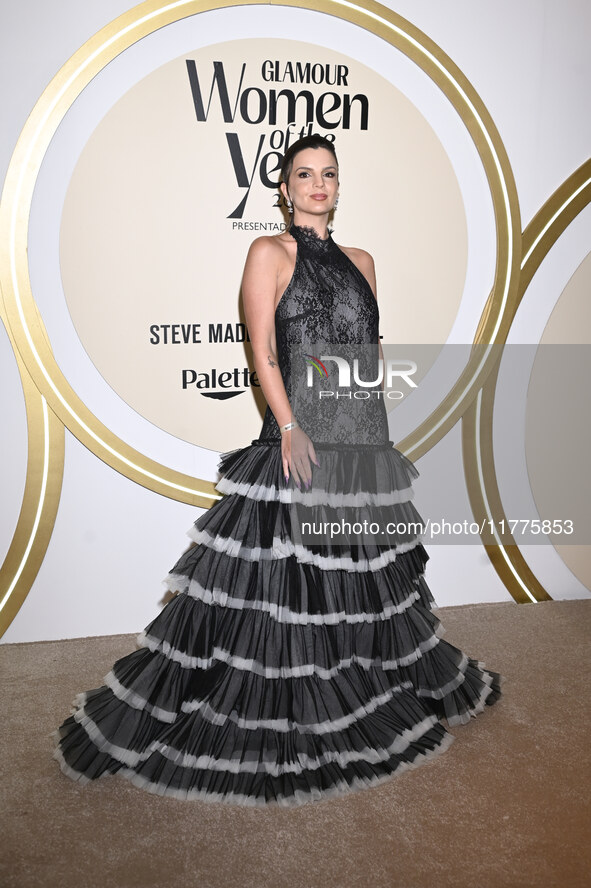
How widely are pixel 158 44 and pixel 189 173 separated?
1.42 feet

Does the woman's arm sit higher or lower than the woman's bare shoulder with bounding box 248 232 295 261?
lower

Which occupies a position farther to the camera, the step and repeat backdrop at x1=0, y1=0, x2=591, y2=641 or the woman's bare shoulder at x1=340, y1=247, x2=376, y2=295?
the step and repeat backdrop at x1=0, y1=0, x2=591, y2=641

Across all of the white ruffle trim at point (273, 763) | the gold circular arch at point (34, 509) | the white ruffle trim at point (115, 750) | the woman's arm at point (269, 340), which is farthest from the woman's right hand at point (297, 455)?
the gold circular arch at point (34, 509)

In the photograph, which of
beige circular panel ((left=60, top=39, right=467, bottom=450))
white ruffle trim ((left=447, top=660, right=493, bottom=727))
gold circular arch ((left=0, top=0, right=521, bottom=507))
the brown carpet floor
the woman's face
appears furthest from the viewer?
beige circular panel ((left=60, top=39, right=467, bottom=450))

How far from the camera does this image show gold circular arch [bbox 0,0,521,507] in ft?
8.65

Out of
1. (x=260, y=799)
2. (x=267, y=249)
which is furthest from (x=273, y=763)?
(x=267, y=249)

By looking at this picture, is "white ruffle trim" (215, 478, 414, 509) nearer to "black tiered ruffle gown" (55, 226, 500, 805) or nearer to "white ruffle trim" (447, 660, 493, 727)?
"black tiered ruffle gown" (55, 226, 500, 805)

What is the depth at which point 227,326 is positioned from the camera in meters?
2.91

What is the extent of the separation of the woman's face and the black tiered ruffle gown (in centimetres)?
9

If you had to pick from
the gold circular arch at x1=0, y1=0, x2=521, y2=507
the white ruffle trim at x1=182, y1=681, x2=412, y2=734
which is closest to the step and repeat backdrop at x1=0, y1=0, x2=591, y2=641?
the gold circular arch at x1=0, y1=0, x2=521, y2=507

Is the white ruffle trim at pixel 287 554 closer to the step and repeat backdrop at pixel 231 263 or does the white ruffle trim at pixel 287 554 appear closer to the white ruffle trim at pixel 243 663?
the white ruffle trim at pixel 243 663

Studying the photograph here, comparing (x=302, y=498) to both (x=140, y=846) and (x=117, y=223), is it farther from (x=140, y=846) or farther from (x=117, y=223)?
(x=117, y=223)

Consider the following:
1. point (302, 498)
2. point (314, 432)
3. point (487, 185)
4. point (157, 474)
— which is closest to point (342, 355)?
point (314, 432)
